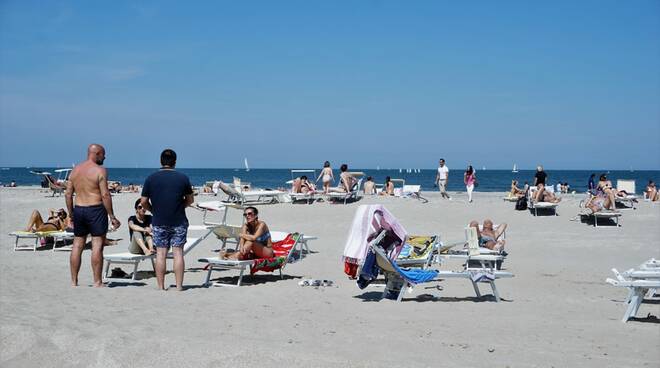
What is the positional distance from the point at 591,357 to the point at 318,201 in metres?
14.9

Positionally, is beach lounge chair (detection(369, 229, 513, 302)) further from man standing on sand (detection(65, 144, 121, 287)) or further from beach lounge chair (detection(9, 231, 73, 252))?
beach lounge chair (detection(9, 231, 73, 252))

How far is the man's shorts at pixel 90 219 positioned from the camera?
282 inches

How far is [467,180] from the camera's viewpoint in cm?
2052

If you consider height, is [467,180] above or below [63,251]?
above

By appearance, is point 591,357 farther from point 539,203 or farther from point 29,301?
point 539,203

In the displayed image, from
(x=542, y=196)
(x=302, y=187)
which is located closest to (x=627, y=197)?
(x=542, y=196)

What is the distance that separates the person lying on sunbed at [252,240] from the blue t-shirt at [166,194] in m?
1.34

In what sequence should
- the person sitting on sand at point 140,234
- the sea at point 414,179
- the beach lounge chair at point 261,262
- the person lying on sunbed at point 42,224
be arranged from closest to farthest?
the beach lounge chair at point 261,262 → the person sitting on sand at point 140,234 → the person lying on sunbed at point 42,224 → the sea at point 414,179

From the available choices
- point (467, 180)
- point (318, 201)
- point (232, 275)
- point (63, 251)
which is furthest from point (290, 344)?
point (467, 180)

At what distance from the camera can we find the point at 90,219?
7164 mm

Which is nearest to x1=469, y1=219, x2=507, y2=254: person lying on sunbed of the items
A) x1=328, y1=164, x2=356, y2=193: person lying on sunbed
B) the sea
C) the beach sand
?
the beach sand

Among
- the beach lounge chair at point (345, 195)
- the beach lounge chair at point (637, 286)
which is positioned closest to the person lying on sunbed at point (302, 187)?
the beach lounge chair at point (345, 195)

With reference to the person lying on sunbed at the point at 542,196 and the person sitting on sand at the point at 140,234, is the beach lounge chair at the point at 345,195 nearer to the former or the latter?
the person lying on sunbed at the point at 542,196

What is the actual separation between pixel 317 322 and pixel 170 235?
88.8 inches
